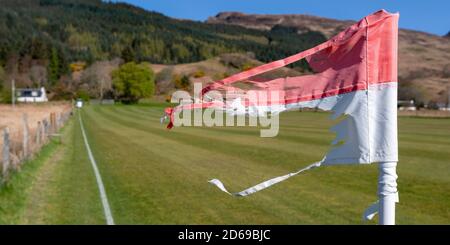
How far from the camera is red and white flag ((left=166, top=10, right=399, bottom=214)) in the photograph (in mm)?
4250

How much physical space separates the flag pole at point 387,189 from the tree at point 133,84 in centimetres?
14454

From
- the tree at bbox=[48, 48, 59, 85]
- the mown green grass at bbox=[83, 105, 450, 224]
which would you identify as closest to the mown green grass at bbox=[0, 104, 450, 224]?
the mown green grass at bbox=[83, 105, 450, 224]

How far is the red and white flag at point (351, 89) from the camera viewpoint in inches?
167

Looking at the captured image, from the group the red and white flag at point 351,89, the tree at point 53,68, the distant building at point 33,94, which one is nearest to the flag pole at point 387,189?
the red and white flag at point 351,89

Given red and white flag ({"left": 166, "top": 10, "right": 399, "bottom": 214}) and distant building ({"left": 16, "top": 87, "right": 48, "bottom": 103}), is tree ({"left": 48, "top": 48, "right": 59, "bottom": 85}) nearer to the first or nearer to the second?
distant building ({"left": 16, "top": 87, "right": 48, "bottom": 103})

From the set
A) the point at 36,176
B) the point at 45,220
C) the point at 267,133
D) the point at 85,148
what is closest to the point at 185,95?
the point at 267,133

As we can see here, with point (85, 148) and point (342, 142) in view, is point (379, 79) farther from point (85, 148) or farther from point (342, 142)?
point (85, 148)

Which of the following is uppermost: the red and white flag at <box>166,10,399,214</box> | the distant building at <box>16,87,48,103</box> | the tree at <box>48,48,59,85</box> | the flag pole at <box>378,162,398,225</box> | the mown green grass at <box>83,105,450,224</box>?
the tree at <box>48,48,59,85</box>

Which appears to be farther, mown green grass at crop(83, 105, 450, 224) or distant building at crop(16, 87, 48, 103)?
distant building at crop(16, 87, 48, 103)

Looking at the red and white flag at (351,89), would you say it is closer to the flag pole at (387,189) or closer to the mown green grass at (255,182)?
the flag pole at (387,189)

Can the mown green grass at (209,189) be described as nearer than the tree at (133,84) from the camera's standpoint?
Yes

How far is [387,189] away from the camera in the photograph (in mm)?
4297

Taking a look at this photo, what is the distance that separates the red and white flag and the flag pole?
0.26ft

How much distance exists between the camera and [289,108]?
15.0ft
